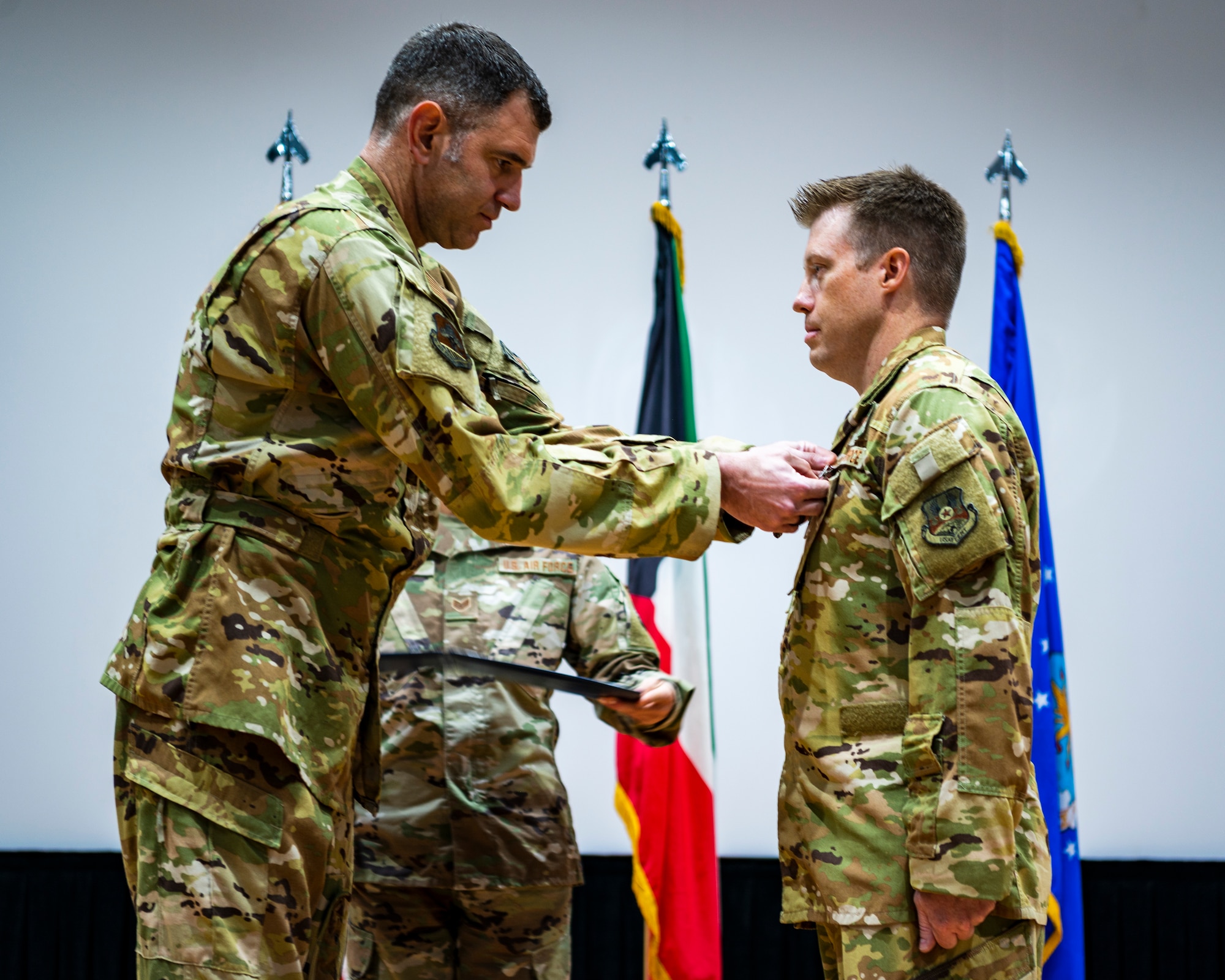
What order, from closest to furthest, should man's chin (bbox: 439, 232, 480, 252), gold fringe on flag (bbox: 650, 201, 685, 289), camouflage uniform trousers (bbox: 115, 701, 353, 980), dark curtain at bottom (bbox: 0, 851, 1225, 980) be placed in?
camouflage uniform trousers (bbox: 115, 701, 353, 980) < man's chin (bbox: 439, 232, 480, 252) < gold fringe on flag (bbox: 650, 201, 685, 289) < dark curtain at bottom (bbox: 0, 851, 1225, 980)

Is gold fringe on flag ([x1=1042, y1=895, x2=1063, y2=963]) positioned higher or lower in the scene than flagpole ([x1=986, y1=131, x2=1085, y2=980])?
lower

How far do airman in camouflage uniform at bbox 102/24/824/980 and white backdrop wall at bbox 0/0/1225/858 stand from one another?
249cm

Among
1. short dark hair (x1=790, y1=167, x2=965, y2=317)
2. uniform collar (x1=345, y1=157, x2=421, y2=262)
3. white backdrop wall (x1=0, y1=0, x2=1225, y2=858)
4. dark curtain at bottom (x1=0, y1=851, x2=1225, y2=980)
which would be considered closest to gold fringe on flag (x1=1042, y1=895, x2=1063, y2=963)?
dark curtain at bottom (x1=0, y1=851, x2=1225, y2=980)

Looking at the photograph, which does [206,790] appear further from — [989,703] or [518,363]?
[989,703]

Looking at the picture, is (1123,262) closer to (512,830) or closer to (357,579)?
(512,830)

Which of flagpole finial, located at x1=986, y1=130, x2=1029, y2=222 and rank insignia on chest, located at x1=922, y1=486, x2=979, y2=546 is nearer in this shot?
rank insignia on chest, located at x1=922, y1=486, x2=979, y2=546

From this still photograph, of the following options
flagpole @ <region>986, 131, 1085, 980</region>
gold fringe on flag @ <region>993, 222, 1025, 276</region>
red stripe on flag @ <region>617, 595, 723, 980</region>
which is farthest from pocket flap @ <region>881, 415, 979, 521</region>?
gold fringe on flag @ <region>993, 222, 1025, 276</region>

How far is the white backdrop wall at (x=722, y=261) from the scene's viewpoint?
163 inches

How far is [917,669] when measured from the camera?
1.57 m

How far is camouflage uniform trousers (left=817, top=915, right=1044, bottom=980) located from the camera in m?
1.54

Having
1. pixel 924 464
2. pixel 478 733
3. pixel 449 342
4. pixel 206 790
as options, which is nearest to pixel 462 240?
pixel 449 342

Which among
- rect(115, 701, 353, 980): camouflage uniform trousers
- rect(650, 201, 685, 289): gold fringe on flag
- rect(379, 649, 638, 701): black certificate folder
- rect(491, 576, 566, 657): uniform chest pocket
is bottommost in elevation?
rect(115, 701, 353, 980): camouflage uniform trousers

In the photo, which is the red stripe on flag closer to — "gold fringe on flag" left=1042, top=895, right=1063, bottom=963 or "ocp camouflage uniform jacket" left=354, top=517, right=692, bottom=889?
"ocp camouflage uniform jacket" left=354, top=517, right=692, bottom=889

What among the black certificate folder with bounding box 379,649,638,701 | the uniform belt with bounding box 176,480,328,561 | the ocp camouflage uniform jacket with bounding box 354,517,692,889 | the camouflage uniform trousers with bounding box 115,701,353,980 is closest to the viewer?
the camouflage uniform trousers with bounding box 115,701,353,980
